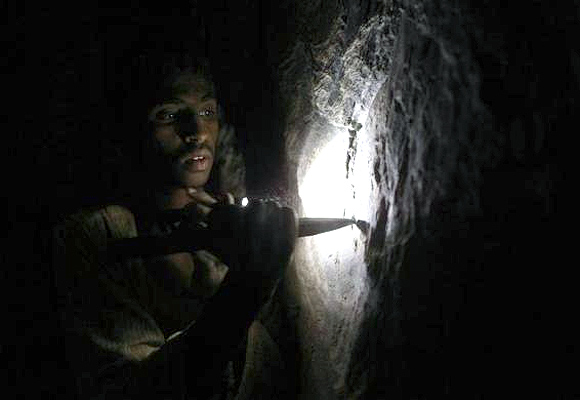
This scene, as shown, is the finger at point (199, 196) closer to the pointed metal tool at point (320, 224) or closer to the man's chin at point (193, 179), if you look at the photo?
the man's chin at point (193, 179)

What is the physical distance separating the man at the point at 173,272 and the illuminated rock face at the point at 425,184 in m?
0.22

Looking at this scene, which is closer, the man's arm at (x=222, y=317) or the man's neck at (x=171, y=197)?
the man's arm at (x=222, y=317)

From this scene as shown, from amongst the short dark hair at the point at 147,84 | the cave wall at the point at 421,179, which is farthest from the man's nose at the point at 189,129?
the cave wall at the point at 421,179

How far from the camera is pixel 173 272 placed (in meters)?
1.59

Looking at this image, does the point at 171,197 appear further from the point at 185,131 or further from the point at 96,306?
the point at 96,306

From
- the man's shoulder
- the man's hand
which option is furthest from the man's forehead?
the man's hand

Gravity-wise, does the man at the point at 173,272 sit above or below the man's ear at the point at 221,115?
below

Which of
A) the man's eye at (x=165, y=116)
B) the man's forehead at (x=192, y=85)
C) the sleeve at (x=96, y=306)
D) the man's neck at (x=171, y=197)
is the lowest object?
the sleeve at (x=96, y=306)

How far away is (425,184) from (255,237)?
459mm

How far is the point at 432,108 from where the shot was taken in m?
0.84

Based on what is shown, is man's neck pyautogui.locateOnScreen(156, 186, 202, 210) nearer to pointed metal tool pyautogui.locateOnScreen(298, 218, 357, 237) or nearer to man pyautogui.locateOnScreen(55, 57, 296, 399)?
man pyautogui.locateOnScreen(55, 57, 296, 399)

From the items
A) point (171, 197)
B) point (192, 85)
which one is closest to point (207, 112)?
point (192, 85)

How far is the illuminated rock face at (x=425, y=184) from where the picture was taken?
710 mm

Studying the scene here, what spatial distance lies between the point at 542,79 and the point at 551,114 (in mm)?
54
